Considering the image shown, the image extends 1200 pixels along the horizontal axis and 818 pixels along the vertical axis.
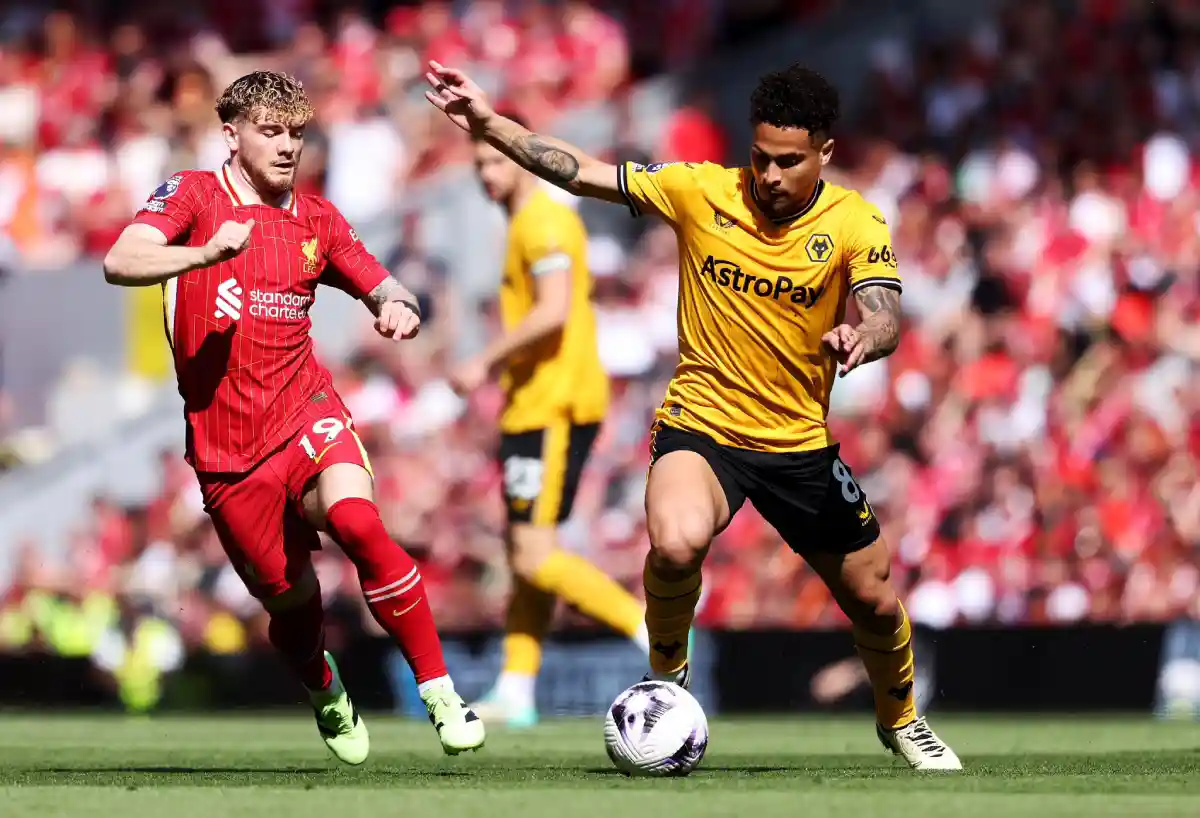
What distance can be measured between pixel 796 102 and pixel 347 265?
1.66 m

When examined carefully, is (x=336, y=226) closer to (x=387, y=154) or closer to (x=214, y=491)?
(x=214, y=491)

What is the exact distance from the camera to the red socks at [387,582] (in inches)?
286

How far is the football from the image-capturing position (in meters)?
7.08

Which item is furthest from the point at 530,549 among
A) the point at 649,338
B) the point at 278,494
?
the point at 649,338

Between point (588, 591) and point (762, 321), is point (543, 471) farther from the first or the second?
point (762, 321)

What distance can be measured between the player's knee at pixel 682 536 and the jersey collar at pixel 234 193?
168 centimetres

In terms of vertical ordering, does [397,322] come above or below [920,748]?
above

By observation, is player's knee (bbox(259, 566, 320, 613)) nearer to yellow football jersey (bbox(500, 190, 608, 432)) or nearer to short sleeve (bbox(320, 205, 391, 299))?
short sleeve (bbox(320, 205, 391, 299))

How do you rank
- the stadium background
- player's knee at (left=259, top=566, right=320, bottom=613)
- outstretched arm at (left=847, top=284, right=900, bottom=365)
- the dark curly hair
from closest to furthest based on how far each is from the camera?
1. outstretched arm at (left=847, top=284, right=900, bottom=365)
2. the dark curly hair
3. player's knee at (left=259, top=566, right=320, bottom=613)
4. the stadium background

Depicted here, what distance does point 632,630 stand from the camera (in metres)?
10.2

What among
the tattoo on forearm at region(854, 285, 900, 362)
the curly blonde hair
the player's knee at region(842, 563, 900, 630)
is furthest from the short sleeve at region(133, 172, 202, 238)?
the player's knee at region(842, 563, 900, 630)

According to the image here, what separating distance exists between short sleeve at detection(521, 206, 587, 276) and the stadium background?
234cm

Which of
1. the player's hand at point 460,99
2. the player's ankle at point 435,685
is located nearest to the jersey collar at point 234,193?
the player's hand at point 460,99

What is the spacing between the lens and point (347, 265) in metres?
7.72
